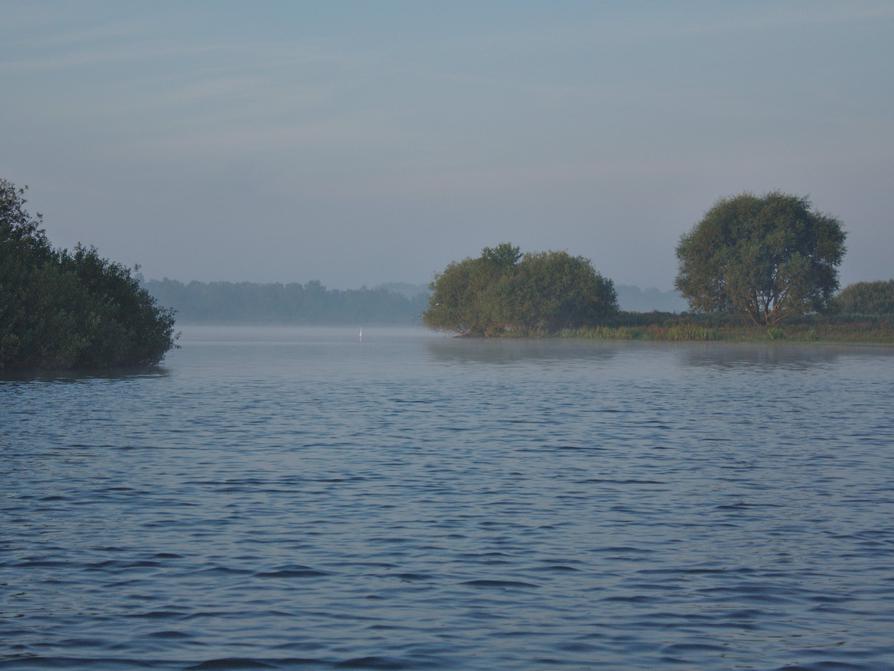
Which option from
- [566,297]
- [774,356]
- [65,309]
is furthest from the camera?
[566,297]

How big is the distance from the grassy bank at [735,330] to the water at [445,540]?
77450 mm

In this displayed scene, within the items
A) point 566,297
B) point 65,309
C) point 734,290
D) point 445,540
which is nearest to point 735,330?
point 734,290

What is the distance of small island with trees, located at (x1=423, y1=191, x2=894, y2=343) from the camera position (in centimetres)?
11069

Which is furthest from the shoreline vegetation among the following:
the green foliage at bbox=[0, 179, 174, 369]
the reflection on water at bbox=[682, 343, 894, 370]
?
the reflection on water at bbox=[682, 343, 894, 370]

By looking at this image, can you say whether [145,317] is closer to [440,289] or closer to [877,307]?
[440,289]

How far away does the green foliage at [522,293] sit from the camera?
424ft

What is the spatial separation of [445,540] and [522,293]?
117 meters

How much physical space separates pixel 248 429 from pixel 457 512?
1369 centimetres

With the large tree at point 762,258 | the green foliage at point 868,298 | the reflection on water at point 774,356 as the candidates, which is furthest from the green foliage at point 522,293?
the reflection on water at point 774,356

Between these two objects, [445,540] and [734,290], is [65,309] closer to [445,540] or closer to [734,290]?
[445,540]

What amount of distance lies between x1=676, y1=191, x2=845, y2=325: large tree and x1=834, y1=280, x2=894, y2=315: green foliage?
18.2 m

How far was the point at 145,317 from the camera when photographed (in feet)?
202

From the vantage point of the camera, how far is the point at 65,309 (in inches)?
2099

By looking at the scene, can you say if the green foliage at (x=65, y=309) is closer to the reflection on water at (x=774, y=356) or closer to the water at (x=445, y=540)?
the water at (x=445, y=540)
